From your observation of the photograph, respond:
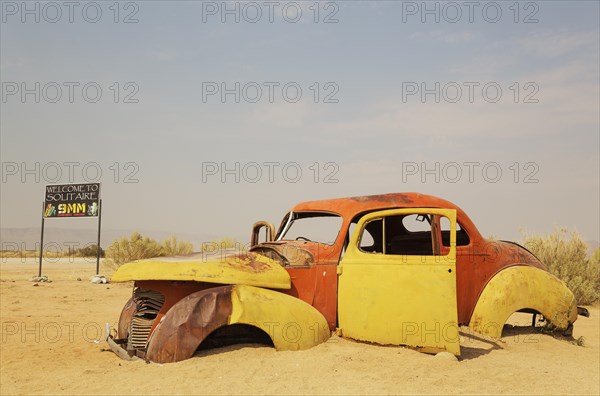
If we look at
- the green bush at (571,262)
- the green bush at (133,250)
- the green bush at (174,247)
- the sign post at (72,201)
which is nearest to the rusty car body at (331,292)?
the green bush at (571,262)

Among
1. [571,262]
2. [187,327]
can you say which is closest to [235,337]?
[187,327]

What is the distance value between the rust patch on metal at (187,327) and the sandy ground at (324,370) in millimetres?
138

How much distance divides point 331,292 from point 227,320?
1.34 metres

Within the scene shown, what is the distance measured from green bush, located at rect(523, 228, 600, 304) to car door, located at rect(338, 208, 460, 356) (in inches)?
Result: 452

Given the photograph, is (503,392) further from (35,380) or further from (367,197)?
(35,380)

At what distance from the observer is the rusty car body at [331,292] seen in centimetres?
556

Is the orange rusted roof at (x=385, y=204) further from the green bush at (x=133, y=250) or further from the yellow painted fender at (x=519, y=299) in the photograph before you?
the green bush at (x=133, y=250)

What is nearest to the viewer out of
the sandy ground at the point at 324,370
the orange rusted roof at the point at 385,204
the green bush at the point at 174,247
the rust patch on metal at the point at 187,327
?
the sandy ground at the point at 324,370

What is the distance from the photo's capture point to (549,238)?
57.8ft

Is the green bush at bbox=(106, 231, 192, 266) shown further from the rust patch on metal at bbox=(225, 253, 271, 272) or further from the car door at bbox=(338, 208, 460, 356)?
the car door at bbox=(338, 208, 460, 356)

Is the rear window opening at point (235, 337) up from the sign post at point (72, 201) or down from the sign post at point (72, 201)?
down

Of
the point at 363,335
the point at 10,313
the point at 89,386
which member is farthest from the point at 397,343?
the point at 10,313

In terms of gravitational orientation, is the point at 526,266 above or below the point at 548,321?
above

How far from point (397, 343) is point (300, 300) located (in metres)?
1.11
